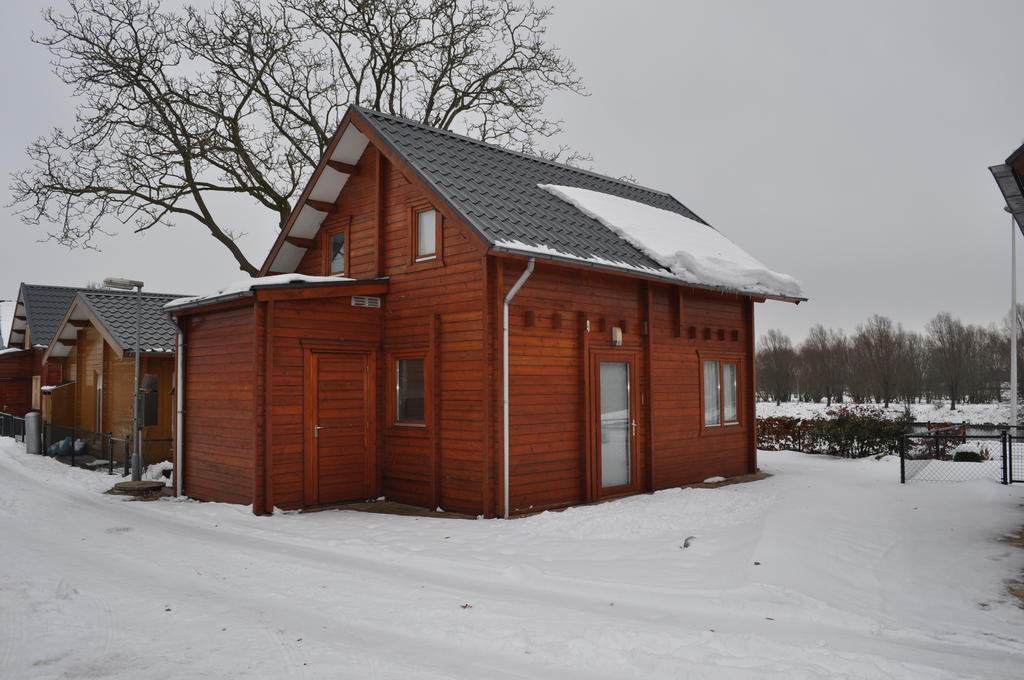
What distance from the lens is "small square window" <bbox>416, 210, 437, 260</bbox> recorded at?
36.4ft

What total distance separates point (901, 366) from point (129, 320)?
5249 centimetres

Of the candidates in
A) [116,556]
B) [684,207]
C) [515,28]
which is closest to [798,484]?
[684,207]

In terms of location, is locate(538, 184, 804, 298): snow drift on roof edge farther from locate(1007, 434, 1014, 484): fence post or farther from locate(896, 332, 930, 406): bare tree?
locate(896, 332, 930, 406): bare tree

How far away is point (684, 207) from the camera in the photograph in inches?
744

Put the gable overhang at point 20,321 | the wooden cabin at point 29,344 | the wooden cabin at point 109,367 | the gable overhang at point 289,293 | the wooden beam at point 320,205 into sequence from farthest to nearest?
the gable overhang at point 20,321, the wooden cabin at point 29,344, the wooden cabin at point 109,367, the wooden beam at point 320,205, the gable overhang at point 289,293

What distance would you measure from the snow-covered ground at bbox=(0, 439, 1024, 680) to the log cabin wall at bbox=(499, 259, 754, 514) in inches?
34.2

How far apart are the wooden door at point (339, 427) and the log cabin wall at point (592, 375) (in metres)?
2.63

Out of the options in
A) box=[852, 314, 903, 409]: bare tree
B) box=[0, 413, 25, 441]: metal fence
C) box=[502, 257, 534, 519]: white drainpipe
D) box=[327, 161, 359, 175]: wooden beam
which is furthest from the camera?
box=[852, 314, 903, 409]: bare tree

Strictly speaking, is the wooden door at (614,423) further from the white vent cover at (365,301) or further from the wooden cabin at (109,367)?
the wooden cabin at (109,367)

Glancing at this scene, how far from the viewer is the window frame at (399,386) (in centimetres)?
1070

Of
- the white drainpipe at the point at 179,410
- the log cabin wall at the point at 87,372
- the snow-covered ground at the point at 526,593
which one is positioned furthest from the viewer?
A: the log cabin wall at the point at 87,372

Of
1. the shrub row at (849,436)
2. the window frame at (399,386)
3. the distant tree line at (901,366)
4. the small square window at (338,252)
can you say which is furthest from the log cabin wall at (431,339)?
the distant tree line at (901,366)

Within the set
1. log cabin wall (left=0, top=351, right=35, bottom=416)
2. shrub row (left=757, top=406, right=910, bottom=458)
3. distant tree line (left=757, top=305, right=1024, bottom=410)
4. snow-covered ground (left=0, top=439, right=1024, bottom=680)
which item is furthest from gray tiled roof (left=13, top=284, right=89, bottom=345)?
distant tree line (left=757, top=305, right=1024, bottom=410)

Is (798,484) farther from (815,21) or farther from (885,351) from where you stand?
(885,351)
